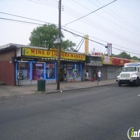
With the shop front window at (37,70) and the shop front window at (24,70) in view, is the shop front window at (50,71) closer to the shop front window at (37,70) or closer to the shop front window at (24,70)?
the shop front window at (37,70)

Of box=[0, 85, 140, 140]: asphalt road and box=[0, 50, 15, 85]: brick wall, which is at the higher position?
box=[0, 50, 15, 85]: brick wall

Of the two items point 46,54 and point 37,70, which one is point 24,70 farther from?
point 46,54

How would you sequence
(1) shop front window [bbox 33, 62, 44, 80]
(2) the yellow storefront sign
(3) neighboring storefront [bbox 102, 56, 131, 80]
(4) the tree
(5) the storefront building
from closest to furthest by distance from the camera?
(2) the yellow storefront sign < (5) the storefront building < (1) shop front window [bbox 33, 62, 44, 80] < (3) neighboring storefront [bbox 102, 56, 131, 80] < (4) the tree

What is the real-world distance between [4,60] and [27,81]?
412 centimetres

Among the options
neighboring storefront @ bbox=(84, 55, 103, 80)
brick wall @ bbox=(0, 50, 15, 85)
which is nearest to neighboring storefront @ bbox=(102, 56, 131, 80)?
neighboring storefront @ bbox=(84, 55, 103, 80)

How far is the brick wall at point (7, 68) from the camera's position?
62.1 ft

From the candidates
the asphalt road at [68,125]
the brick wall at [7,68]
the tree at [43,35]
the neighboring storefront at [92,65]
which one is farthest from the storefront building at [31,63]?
the tree at [43,35]

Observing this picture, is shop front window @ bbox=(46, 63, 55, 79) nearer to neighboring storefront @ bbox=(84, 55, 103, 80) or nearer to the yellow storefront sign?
the yellow storefront sign

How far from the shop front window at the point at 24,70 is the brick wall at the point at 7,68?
2.54 feet

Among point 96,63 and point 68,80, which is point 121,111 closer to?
point 68,80

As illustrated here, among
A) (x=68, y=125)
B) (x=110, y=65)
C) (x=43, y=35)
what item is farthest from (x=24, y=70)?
(x=43, y=35)

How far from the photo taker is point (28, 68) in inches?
762

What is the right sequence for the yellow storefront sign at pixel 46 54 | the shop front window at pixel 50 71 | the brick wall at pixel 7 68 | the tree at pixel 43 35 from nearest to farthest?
the yellow storefront sign at pixel 46 54
the brick wall at pixel 7 68
the shop front window at pixel 50 71
the tree at pixel 43 35

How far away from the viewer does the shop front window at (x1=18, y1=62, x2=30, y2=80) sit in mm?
18797
